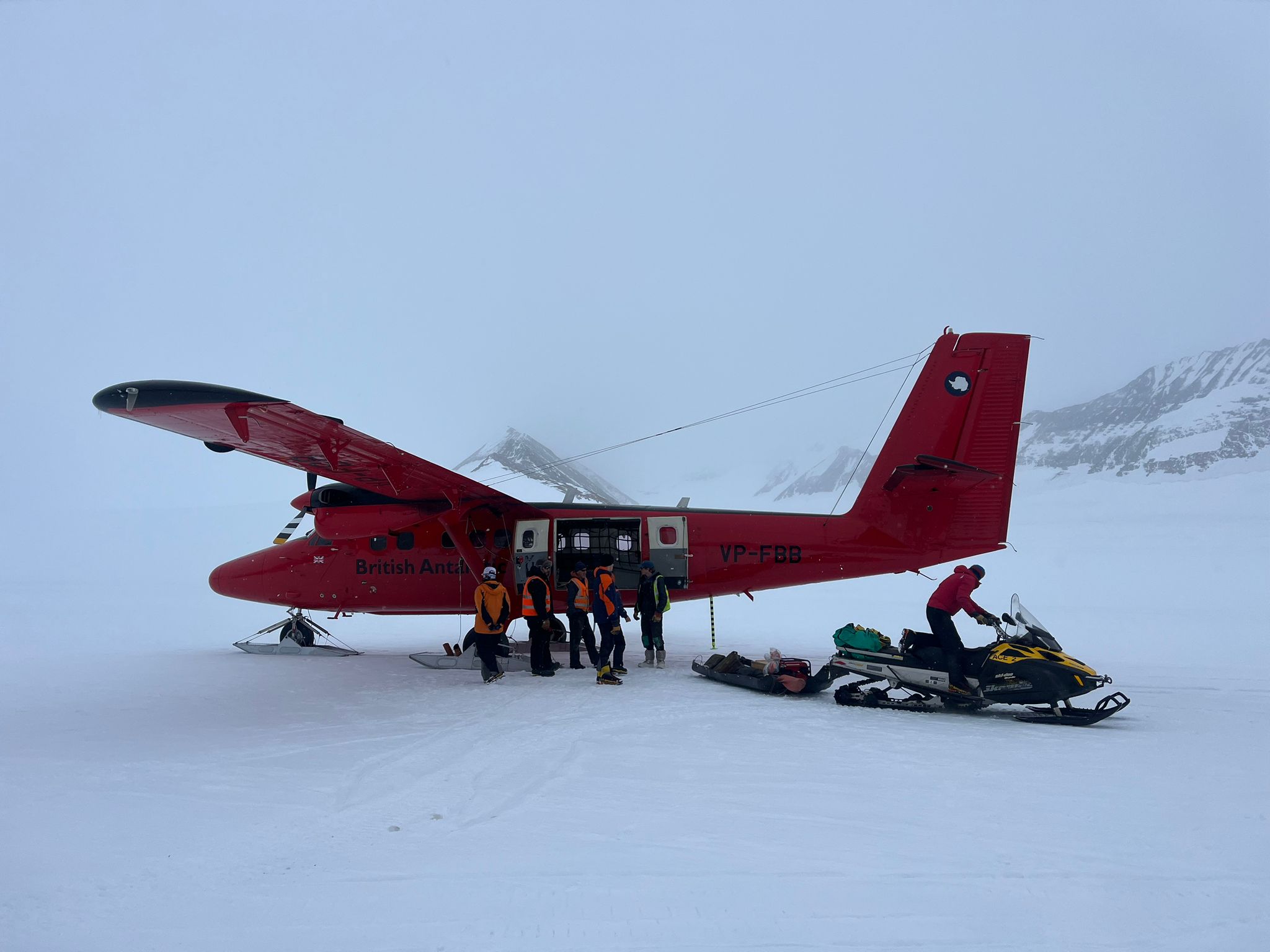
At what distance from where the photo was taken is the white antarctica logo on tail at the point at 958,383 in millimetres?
10461

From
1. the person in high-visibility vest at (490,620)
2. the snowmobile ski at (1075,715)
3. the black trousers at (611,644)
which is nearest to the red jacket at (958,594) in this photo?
the snowmobile ski at (1075,715)

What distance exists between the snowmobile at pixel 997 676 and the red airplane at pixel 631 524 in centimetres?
236

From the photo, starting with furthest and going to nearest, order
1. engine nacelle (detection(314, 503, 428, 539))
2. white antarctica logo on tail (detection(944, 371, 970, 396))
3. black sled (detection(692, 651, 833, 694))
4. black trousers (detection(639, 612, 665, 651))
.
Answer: engine nacelle (detection(314, 503, 428, 539))
black trousers (detection(639, 612, 665, 651))
white antarctica logo on tail (detection(944, 371, 970, 396))
black sled (detection(692, 651, 833, 694))

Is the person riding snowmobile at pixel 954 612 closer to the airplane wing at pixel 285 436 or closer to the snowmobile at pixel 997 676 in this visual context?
the snowmobile at pixel 997 676

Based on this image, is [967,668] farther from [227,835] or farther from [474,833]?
[227,835]

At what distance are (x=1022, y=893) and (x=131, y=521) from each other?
42874 millimetres

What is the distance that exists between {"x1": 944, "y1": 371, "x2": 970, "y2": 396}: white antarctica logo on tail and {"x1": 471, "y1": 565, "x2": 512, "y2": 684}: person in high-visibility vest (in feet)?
23.4

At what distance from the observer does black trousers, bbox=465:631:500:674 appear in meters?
10.3

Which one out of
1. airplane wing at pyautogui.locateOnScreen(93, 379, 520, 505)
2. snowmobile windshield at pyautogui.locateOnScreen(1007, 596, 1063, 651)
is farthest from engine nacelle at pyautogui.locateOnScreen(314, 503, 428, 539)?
snowmobile windshield at pyautogui.locateOnScreen(1007, 596, 1063, 651)

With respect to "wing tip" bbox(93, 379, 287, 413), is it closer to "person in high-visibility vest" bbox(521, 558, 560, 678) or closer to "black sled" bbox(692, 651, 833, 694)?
"person in high-visibility vest" bbox(521, 558, 560, 678)

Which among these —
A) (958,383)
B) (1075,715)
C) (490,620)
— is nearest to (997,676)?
(1075,715)

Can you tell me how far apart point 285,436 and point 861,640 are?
7558 millimetres

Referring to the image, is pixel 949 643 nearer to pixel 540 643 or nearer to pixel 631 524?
pixel 631 524

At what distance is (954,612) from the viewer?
845 centimetres
